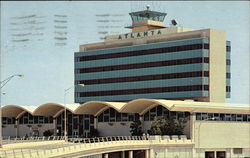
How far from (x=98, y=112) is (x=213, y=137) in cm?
2515

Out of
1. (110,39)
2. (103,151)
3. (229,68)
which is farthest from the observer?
(110,39)

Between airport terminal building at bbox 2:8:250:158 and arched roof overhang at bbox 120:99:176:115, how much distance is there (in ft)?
0.58

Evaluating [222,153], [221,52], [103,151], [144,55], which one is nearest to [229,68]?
[221,52]

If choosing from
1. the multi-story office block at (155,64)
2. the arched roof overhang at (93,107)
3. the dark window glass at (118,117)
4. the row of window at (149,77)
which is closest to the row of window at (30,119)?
the arched roof overhang at (93,107)

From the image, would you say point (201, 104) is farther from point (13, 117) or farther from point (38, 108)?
point (13, 117)

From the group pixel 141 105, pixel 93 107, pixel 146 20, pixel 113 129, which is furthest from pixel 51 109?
pixel 146 20

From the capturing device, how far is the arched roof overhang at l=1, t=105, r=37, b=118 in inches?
5640

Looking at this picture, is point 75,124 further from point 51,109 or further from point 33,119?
point 33,119

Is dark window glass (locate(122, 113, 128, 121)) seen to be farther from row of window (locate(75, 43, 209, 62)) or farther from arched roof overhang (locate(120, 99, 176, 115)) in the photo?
row of window (locate(75, 43, 209, 62))

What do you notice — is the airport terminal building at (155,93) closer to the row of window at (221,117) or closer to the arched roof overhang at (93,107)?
the row of window at (221,117)

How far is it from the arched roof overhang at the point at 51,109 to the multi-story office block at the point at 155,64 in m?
18.2

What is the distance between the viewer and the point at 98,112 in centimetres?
13488

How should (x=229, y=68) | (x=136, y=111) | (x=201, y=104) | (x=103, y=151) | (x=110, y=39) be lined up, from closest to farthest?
(x=103, y=151) < (x=201, y=104) < (x=136, y=111) < (x=229, y=68) < (x=110, y=39)

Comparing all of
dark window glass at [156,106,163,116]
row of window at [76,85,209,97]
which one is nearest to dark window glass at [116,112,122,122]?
dark window glass at [156,106,163,116]
